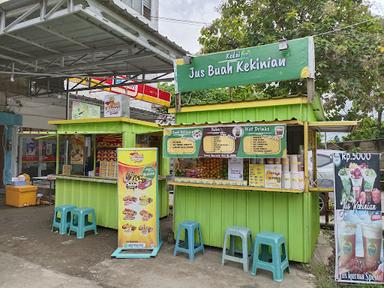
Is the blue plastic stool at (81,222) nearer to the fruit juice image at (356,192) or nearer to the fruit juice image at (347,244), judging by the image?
the fruit juice image at (347,244)

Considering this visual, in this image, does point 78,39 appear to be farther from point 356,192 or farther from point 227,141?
point 356,192

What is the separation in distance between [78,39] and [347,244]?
6.20 metres

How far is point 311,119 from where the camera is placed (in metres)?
5.10

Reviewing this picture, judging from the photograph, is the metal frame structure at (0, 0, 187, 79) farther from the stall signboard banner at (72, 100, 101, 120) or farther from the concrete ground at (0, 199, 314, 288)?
the concrete ground at (0, 199, 314, 288)

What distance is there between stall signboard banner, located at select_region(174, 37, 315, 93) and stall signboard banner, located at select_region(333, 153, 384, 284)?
1493mm

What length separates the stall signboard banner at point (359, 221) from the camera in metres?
4.09

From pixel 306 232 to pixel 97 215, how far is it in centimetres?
430

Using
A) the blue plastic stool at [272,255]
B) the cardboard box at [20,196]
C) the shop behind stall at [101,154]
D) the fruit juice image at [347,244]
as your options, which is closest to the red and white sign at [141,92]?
the cardboard box at [20,196]

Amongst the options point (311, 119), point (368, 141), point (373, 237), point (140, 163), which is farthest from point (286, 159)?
point (368, 141)

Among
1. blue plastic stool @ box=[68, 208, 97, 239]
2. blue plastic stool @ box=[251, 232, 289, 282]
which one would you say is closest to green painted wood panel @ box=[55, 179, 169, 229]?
blue plastic stool @ box=[68, 208, 97, 239]

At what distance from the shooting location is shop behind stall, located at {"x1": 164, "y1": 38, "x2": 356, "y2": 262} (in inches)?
182

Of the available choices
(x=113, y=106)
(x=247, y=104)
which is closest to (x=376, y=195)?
(x=247, y=104)

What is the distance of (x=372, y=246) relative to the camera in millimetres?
4102

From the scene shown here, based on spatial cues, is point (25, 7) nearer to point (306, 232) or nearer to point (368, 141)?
point (306, 232)
